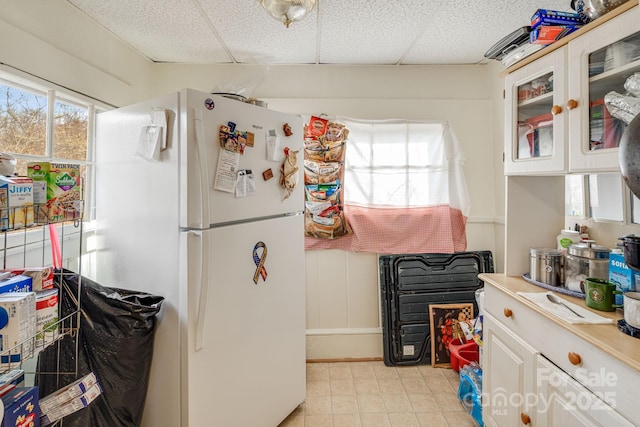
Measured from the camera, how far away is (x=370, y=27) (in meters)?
1.97

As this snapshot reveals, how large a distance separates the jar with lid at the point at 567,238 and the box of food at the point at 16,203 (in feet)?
7.15

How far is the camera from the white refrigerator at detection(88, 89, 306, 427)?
135cm

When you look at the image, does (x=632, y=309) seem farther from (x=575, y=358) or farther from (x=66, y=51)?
(x=66, y=51)

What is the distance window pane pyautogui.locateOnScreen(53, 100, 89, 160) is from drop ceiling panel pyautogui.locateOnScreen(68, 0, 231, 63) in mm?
550

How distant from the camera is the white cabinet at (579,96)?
1.13m

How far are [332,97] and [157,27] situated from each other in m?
1.28

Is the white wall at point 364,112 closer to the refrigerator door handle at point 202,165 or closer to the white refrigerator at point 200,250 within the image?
the white refrigerator at point 200,250

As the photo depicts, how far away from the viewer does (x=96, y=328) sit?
1333mm

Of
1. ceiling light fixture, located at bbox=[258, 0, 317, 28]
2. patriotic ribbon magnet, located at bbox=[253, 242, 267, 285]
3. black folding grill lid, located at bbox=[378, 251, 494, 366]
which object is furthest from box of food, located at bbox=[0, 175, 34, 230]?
black folding grill lid, located at bbox=[378, 251, 494, 366]

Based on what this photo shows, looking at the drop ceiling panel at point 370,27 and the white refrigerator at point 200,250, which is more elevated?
the drop ceiling panel at point 370,27

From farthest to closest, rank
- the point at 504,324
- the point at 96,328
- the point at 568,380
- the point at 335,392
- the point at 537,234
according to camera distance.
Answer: the point at 335,392 → the point at 537,234 → the point at 504,324 → the point at 96,328 → the point at 568,380

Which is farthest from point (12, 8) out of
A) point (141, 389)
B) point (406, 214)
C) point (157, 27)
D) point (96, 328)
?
point (406, 214)

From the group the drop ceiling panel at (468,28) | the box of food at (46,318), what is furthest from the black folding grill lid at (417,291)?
the box of food at (46,318)

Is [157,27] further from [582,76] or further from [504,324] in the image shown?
[504,324]
